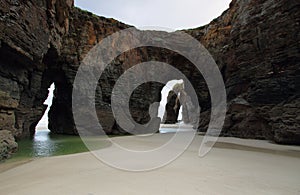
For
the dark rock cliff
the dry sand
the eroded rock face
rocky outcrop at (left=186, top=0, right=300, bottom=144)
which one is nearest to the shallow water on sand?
the dark rock cliff

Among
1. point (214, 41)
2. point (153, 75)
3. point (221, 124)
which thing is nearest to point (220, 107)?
point (221, 124)

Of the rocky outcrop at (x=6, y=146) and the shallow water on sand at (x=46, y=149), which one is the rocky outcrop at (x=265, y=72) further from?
the rocky outcrop at (x=6, y=146)

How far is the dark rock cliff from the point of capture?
8414mm

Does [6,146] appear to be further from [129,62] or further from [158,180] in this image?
[129,62]

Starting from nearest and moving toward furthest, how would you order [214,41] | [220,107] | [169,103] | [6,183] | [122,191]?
[122,191] → [6,183] → [220,107] → [214,41] → [169,103]

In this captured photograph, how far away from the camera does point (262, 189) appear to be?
9.49 feet

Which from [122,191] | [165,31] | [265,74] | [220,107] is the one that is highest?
[165,31]

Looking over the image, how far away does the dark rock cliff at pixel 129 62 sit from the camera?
841 centimetres

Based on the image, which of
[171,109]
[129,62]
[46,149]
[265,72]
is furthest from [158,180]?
[171,109]

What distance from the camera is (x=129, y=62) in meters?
20.9

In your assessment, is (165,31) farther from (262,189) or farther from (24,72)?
(262,189)

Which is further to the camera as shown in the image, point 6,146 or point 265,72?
point 265,72

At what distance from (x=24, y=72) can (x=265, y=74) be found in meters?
15.4

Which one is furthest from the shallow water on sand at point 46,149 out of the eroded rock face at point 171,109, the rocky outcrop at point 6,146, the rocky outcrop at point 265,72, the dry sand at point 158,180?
the eroded rock face at point 171,109
